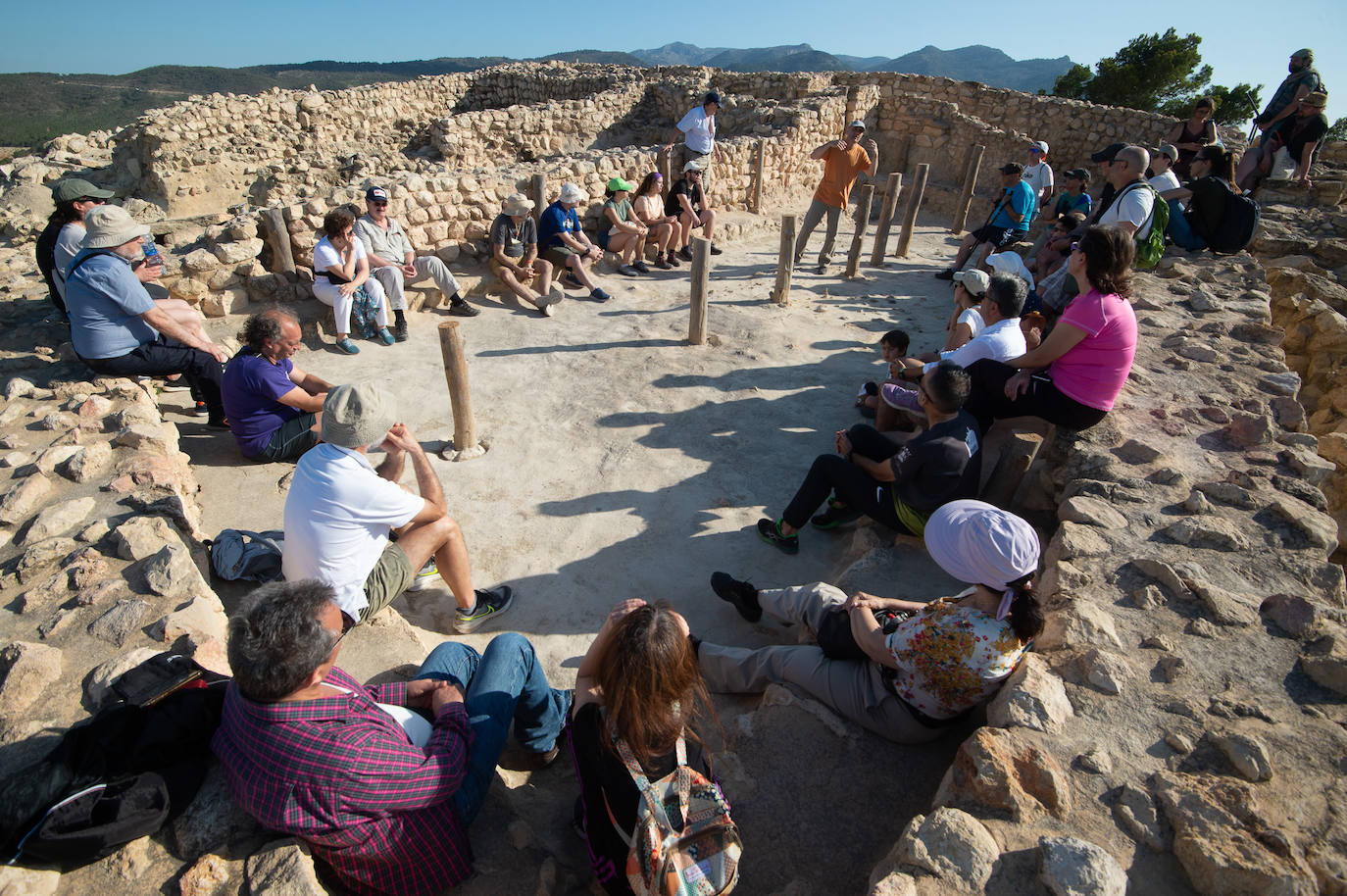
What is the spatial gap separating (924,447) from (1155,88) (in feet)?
101

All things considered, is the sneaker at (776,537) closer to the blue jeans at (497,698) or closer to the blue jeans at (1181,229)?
the blue jeans at (497,698)

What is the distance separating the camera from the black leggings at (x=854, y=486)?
4.30 m

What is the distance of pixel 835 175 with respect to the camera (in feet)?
32.2

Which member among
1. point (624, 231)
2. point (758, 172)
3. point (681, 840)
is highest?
point (758, 172)

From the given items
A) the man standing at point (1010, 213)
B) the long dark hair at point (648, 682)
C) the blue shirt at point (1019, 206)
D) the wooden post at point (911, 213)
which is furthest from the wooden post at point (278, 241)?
the wooden post at point (911, 213)

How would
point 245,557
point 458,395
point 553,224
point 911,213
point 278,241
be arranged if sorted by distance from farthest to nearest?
point 911,213
point 553,224
point 278,241
point 458,395
point 245,557

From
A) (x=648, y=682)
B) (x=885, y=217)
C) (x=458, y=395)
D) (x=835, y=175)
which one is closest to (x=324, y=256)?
(x=458, y=395)

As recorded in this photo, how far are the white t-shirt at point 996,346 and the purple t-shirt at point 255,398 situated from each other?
4743mm

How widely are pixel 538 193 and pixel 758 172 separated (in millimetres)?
5449

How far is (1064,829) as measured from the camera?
2158 millimetres

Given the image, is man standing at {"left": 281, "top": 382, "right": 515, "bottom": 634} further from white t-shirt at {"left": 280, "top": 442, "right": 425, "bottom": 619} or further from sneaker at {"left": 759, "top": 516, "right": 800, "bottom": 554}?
sneaker at {"left": 759, "top": 516, "right": 800, "bottom": 554}

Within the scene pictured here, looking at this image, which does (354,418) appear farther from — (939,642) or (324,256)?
(324,256)

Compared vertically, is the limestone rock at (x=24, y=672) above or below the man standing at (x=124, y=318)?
below

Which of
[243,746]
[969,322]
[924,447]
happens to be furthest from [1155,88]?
[243,746]
